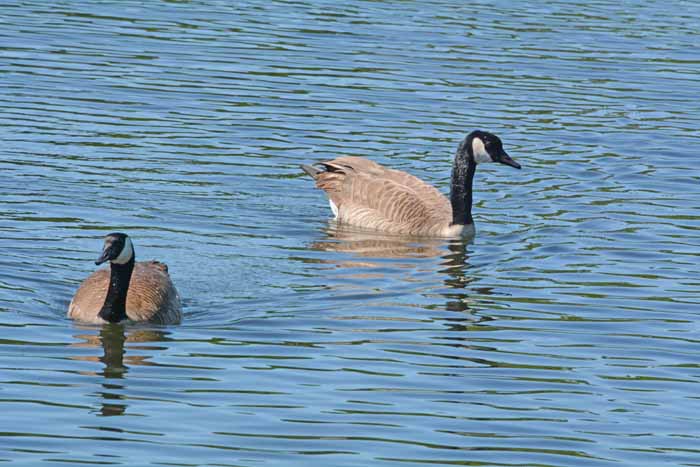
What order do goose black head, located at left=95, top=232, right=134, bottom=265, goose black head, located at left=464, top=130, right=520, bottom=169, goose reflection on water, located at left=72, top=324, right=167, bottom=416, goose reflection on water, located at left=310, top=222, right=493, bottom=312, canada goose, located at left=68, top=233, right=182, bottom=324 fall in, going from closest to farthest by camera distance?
goose reflection on water, located at left=72, top=324, right=167, bottom=416 → goose black head, located at left=95, top=232, right=134, bottom=265 → canada goose, located at left=68, top=233, right=182, bottom=324 → goose reflection on water, located at left=310, top=222, right=493, bottom=312 → goose black head, located at left=464, top=130, right=520, bottom=169

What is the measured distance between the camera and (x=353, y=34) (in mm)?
29594

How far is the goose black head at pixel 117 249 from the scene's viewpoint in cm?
1403

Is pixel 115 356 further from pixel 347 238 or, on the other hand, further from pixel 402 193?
pixel 402 193

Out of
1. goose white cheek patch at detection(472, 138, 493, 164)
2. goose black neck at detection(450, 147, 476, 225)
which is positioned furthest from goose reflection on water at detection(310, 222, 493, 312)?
goose white cheek patch at detection(472, 138, 493, 164)

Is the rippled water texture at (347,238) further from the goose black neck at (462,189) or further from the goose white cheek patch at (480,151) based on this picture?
the goose white cheek patch at (480,151)

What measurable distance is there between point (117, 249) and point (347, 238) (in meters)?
5.34

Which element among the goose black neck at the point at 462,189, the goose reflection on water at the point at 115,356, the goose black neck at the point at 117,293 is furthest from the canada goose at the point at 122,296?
the goose black neck at the point at 462,189

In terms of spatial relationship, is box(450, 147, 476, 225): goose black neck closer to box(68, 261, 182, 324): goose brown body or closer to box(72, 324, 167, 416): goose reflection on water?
box(68, 261, 182, 324): goose brown body

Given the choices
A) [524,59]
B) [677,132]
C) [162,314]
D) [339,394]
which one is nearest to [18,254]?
[162,314]

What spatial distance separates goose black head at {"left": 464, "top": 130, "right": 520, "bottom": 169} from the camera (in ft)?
64.1

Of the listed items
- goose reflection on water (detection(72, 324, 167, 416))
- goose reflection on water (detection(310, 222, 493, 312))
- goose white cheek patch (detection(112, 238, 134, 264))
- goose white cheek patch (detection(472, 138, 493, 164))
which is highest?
goose white cheek patch (detection(472, 138, 493, 164))

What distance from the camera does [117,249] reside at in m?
14.1

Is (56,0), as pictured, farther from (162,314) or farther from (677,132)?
(162,314)

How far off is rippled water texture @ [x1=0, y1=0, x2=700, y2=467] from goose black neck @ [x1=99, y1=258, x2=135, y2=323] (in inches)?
7.5
